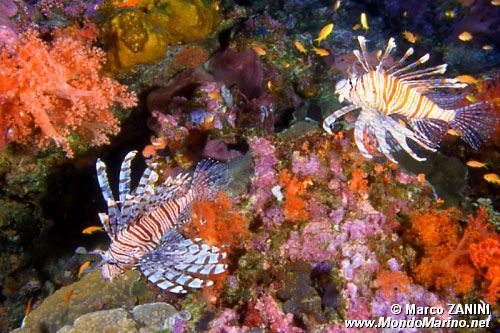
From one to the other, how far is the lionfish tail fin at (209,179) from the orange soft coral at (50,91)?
1.18 meters

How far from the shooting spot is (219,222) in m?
3.50

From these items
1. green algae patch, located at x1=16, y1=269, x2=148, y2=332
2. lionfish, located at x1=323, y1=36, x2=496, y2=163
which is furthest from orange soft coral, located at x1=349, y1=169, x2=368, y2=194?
green algae patch, located at x1=16, y1=269, x2=148, y2=332

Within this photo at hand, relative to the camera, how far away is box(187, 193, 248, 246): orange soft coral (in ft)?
11.4

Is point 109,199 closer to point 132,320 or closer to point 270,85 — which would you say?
point 132,320

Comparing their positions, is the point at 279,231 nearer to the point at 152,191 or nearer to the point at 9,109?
the point at 152,191

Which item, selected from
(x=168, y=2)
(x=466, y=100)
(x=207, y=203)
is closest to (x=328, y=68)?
(x=466, y=100)

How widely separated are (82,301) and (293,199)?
245 cm

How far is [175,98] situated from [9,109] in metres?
1.80

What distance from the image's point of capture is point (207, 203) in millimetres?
3490

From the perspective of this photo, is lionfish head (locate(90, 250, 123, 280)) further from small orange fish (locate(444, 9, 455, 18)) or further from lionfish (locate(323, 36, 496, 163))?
small orange fish (locate(444, 9, 455, 18))

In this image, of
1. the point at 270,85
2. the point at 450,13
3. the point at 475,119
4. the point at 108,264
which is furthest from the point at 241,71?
the point at 450,13

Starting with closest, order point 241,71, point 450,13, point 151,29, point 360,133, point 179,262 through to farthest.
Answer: point 360,133 → point 179,262 → point 151,29 → point 241,71 → point 450,13

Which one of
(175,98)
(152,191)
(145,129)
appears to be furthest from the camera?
(145,129)

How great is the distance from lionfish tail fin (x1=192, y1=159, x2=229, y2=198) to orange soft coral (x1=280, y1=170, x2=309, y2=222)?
0.60m
